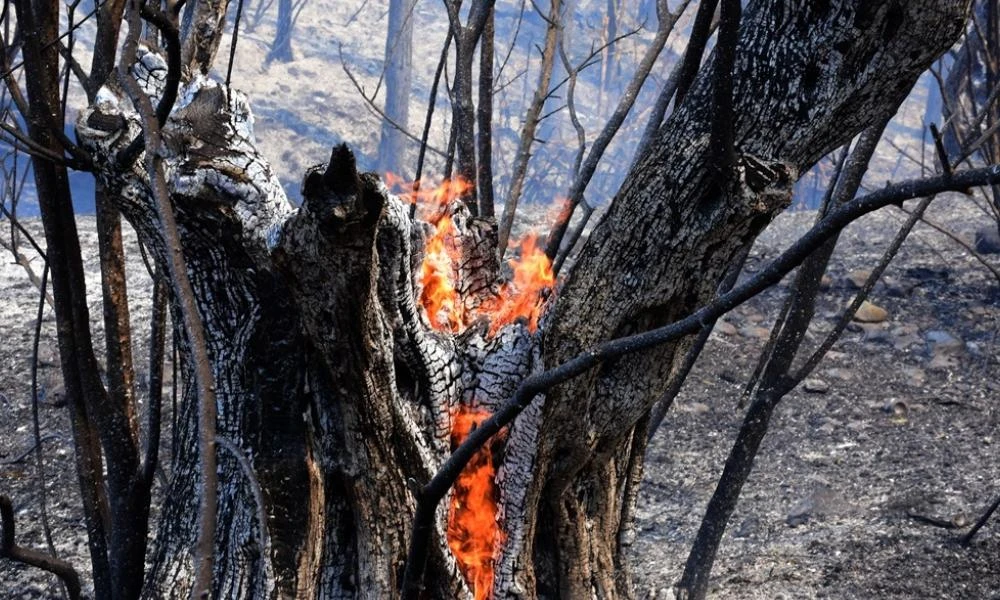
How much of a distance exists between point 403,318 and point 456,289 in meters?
0.41

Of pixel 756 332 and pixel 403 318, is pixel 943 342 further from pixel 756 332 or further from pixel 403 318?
pixel 403 318

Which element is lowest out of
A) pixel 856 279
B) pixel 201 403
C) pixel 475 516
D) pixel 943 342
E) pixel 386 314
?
pixel 201 403

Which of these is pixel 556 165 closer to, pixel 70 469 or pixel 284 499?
pixel 70 469

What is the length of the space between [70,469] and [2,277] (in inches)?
112

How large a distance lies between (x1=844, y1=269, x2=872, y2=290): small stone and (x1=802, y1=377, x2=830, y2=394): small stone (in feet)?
4.32

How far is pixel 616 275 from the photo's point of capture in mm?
1692

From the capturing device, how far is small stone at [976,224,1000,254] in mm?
6879

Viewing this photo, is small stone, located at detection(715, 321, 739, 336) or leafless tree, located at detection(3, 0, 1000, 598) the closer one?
leafless tree, located at detection(3, 0, 1000, 598)

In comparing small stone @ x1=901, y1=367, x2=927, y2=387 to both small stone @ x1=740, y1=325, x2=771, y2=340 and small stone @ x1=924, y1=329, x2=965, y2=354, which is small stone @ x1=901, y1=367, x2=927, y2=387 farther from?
small stone @ x1=740, y1=325, x2=771, y2=340

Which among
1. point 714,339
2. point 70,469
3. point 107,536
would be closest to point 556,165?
point 714,339

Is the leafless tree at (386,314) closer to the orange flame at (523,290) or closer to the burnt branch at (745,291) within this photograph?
the orange flame at (523,290)

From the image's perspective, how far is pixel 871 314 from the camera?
19.6 feet

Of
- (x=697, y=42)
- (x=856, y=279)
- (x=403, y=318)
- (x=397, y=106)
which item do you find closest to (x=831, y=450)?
(x=856, y=279)

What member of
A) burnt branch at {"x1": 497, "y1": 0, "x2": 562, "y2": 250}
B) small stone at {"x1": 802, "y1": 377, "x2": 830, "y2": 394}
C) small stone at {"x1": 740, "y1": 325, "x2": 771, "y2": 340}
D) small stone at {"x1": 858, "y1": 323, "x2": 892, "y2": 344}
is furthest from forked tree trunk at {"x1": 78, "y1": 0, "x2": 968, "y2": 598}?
small stone at {"x1": 858, "y1": 323, "x2": 892, "y2": 344}
